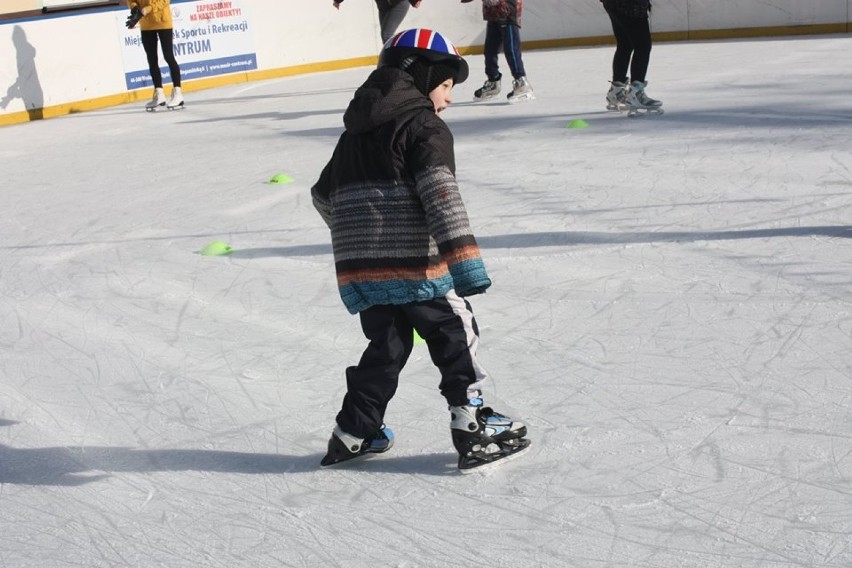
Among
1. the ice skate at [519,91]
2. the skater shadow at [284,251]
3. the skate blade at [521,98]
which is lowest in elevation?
the skater shadow at [284,251]

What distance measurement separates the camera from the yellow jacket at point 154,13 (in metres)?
12.2

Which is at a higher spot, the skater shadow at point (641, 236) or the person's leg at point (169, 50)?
the person's leg at point (169, 50)

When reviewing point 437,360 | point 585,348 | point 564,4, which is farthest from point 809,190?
point 564,4

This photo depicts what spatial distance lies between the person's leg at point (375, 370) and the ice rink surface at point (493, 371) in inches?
5.8

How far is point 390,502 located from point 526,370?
1.02 metres

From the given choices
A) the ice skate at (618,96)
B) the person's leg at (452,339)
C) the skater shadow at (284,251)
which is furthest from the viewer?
the ice skate at (618,96)

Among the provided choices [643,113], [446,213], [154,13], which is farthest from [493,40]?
[446,213]

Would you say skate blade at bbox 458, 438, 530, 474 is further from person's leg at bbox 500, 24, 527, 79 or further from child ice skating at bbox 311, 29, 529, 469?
person's leg at bbox 500, 24, 527, 79

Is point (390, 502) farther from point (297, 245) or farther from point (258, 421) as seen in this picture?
point (297, 245)

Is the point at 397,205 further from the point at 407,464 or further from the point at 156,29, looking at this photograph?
the point at 156,29

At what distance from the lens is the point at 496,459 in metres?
3.14

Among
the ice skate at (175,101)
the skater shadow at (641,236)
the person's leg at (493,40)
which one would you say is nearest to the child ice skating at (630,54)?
the person's leg at (493,40)

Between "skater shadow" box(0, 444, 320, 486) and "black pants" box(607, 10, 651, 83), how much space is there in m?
6.14

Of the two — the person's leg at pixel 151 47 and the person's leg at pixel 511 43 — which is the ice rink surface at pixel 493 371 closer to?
the person's leg at pixel 511 43
